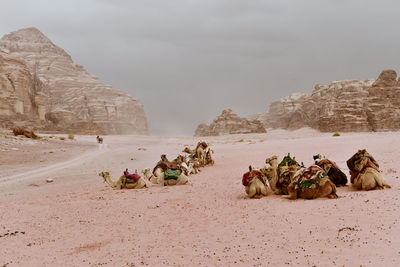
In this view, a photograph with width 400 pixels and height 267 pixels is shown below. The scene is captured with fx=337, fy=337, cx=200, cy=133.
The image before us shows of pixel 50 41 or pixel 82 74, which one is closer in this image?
pixel 82 74

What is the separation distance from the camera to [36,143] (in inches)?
1240

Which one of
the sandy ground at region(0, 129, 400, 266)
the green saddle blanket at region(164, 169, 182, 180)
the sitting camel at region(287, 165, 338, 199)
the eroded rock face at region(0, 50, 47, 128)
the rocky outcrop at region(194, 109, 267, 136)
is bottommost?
the sandy ground at region(0, 129, 400, 266)

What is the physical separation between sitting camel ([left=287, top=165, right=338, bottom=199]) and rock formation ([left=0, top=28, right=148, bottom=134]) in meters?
80.2

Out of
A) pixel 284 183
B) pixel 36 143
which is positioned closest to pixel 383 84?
pixel 36 143

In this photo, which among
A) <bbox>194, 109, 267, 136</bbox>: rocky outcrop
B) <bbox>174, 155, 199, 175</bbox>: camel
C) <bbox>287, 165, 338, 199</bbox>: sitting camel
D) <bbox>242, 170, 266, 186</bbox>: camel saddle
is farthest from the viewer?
<bbox>194, 109, 267, 136</bbox>: rocky outcrop

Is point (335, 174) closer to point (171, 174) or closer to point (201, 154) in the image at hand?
point (171, 174)

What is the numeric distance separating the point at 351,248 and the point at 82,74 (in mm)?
169948

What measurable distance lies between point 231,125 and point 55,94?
7293cm

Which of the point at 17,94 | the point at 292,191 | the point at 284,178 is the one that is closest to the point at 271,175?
the point at 284,178

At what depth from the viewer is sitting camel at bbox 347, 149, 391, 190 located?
725 cm

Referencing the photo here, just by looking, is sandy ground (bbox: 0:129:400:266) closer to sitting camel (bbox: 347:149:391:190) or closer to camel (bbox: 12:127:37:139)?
sitting camel (bbox: 347:149:391:190)

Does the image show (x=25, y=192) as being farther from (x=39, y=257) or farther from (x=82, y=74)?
(x=82, y=74)

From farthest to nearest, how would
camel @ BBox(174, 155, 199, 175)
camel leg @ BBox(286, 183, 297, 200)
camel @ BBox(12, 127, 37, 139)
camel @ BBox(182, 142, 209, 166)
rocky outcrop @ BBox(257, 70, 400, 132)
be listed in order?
rocky outcrop @ BBox(257, 70, 400, 132) < camel @ BBox(12, 127, 37, 139) < camel @ BBox(182, 142, 209, 166) < camel @ BBox(174, 155, 199, 175) < camel leg @ BBox(286, 183, 297, 200)

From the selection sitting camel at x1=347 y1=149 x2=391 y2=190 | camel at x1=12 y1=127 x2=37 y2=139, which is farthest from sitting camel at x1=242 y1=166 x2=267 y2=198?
camel at x1=12 y1=127 x2=37 y2=139
